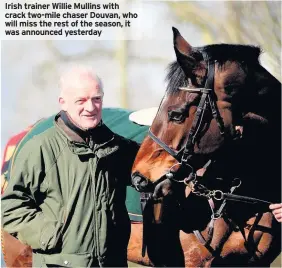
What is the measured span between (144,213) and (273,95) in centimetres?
118

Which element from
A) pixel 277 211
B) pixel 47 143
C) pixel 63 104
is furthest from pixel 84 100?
pixel 277 211

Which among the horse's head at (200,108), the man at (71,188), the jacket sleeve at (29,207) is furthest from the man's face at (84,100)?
the horse's head at (200,108)

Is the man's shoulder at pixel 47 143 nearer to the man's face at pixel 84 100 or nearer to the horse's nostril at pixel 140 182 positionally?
the man's face at pixel 84 100

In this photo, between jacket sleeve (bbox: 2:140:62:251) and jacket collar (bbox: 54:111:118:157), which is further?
jacket collar (bbox: 54:111:118:157)

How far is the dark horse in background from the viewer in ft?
11.2

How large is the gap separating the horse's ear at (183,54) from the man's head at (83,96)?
56 centimetres

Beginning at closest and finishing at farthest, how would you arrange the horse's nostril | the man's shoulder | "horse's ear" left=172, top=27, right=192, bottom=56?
"horse's ear" left=172, top=27, right=192, bottom=56, the horse's nostril, the man's shoulder

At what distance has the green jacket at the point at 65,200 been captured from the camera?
3521 mm

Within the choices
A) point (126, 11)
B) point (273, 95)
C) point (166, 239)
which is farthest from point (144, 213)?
point (126, 11)

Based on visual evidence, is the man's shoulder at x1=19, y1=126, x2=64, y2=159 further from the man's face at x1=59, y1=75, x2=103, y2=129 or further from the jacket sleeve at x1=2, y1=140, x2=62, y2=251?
the man's face at x1=59, y1=75, x2=103, y2=129

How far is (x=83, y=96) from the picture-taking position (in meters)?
3.63

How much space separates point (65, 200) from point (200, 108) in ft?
3.17

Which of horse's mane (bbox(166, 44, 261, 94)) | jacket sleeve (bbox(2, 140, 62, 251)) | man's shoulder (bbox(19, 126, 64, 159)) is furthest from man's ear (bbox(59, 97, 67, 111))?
horse's mane (bbox(166, 44, 261, 94))

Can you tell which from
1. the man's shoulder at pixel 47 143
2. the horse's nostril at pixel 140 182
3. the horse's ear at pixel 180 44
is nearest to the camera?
the horse's ear at pixel 180 44
